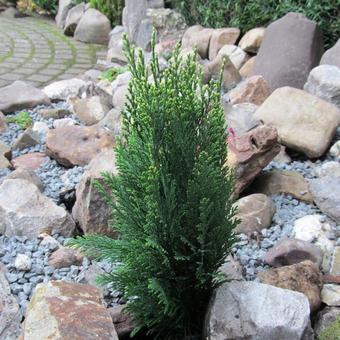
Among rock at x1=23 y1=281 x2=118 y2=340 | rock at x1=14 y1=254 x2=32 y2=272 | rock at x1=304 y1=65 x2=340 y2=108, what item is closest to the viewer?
rock at x1=23 y1=281 x2=118 y2=340

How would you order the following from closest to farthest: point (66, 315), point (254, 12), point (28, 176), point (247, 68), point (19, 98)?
point (66, 315) < point (28, 176) < point (19, 98) < point (247, 68) < point (254, 12)

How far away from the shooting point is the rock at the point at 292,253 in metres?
2.85

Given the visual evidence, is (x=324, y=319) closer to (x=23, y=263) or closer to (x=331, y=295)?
(x=331, y=295)

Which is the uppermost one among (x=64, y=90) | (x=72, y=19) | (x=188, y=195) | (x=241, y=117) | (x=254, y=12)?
(x=188, y=195)

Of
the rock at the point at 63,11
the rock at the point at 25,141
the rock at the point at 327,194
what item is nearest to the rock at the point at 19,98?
the rock at the point at 25,141

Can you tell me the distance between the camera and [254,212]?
3211 mm

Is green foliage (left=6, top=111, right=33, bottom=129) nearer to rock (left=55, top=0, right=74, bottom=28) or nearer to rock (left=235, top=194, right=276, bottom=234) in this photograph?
rock (left=235, top=194, right=276, bottom=234)

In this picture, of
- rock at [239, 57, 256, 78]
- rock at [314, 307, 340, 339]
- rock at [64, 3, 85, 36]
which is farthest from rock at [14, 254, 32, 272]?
rock at [64, 3, 85, 36]

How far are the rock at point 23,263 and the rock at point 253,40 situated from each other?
3935 mm

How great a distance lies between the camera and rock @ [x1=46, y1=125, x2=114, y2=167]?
4020 millimetres

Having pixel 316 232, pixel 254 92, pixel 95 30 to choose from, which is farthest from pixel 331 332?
pixel 95 30

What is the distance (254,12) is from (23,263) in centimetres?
427

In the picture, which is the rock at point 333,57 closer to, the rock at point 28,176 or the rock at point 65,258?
the rock at point 28,176

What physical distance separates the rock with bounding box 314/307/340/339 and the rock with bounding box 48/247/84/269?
4.02 feet
